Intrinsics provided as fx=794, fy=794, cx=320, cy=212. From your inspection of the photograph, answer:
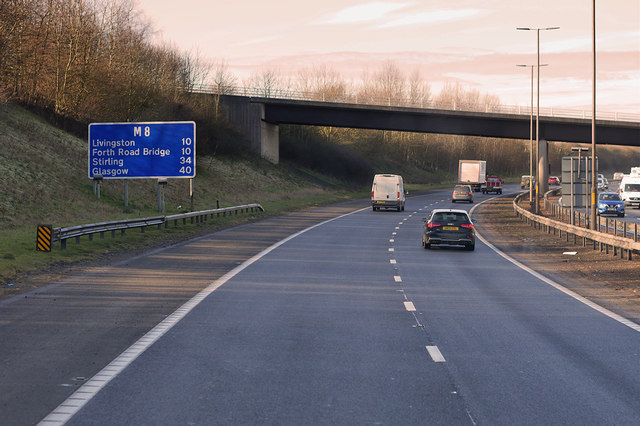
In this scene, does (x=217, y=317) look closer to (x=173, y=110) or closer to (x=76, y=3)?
(x=76, y=3)

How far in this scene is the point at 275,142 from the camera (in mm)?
90250

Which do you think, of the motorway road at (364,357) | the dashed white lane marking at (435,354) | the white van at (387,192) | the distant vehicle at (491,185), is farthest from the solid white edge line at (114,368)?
the distant vehicle at (491,185)

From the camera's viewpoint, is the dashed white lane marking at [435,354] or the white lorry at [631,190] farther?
the white lorry at [631,190]

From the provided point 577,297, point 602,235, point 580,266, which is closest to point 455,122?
point 602,235

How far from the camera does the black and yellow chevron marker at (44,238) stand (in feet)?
72.1

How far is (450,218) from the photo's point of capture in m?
27.2

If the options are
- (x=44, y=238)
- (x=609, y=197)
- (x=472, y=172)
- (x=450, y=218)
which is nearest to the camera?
(x=44, y=238)

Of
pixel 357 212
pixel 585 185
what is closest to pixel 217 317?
pixel 585 185

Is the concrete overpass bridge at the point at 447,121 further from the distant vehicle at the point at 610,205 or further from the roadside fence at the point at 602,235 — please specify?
the roadside fence at the point at 602,235

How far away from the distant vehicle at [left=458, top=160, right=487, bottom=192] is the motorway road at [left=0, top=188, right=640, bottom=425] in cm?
7216

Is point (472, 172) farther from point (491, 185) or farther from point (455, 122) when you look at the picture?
point (455, 122)

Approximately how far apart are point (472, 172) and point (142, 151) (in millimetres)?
57484

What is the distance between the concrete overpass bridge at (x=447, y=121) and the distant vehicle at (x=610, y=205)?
2368 cm

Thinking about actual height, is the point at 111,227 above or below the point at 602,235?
above
